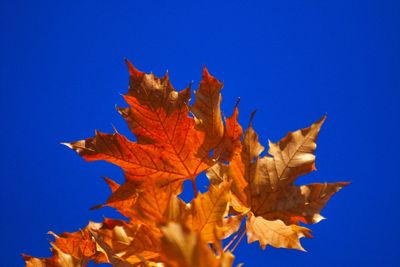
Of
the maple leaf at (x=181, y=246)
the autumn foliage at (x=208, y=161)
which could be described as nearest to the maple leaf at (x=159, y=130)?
the autumn foliage at (x=208, y=161)

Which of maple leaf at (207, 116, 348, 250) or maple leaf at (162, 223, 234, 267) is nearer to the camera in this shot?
maple leaf at (162, 223, 234, 267)

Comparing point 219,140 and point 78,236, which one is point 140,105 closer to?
point 219,140

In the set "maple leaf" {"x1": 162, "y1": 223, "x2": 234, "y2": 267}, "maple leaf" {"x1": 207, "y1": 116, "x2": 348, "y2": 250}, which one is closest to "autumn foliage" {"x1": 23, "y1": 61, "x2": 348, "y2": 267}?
"maple leaf" {"x1": 207, "y1": 116, "x2": 348, "y2": 250}

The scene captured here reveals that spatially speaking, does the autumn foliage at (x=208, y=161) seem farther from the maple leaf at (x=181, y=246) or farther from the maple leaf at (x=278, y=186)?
the maple leaf at (x=181, y=246)

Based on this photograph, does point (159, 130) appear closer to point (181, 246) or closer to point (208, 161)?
point (208, 161)

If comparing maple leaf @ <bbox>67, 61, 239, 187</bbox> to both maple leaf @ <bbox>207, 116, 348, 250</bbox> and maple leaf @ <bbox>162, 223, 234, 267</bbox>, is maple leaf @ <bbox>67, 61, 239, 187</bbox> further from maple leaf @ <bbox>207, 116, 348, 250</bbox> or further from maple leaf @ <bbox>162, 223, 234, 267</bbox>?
maple leaf @ <bbox>162, 223, 234, 267</bbox>

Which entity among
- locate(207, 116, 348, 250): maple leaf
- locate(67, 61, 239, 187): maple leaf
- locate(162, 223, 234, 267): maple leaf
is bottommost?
→ locate(162, 223, 234, 267): maple leaf
